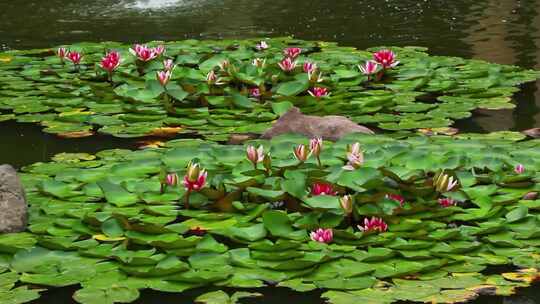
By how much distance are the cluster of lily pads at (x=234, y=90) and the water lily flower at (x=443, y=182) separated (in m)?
1.82

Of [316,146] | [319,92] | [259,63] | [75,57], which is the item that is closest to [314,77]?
[319,92]

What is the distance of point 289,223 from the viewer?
5.06 m

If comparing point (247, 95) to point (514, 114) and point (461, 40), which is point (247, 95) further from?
point (461, 40)

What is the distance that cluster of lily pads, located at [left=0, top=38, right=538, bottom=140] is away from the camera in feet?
24.7

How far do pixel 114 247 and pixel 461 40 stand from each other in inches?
281

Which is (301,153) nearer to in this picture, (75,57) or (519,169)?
(519,169)

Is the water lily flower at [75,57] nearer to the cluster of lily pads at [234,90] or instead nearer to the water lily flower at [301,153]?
the cluster of lily pads at [234,90]

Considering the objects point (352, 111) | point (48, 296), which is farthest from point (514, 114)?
point (48, 296)

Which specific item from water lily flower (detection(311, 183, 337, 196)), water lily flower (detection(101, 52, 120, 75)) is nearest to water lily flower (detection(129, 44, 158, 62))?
water lily flower (detection(101, 52, 120, 75))

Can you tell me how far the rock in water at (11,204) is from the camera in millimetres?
5102

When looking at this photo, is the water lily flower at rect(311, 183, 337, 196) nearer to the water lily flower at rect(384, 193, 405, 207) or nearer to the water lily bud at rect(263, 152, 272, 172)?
the water lily flower at rect(384, 193, 405, 207)

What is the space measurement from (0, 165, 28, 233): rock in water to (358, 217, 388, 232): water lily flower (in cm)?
166

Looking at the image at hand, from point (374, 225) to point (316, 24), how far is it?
8.09 metres

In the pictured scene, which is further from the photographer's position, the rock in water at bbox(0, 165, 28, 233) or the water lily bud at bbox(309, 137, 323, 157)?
the water lily bud at bbox(309, 137, 323, 157)
